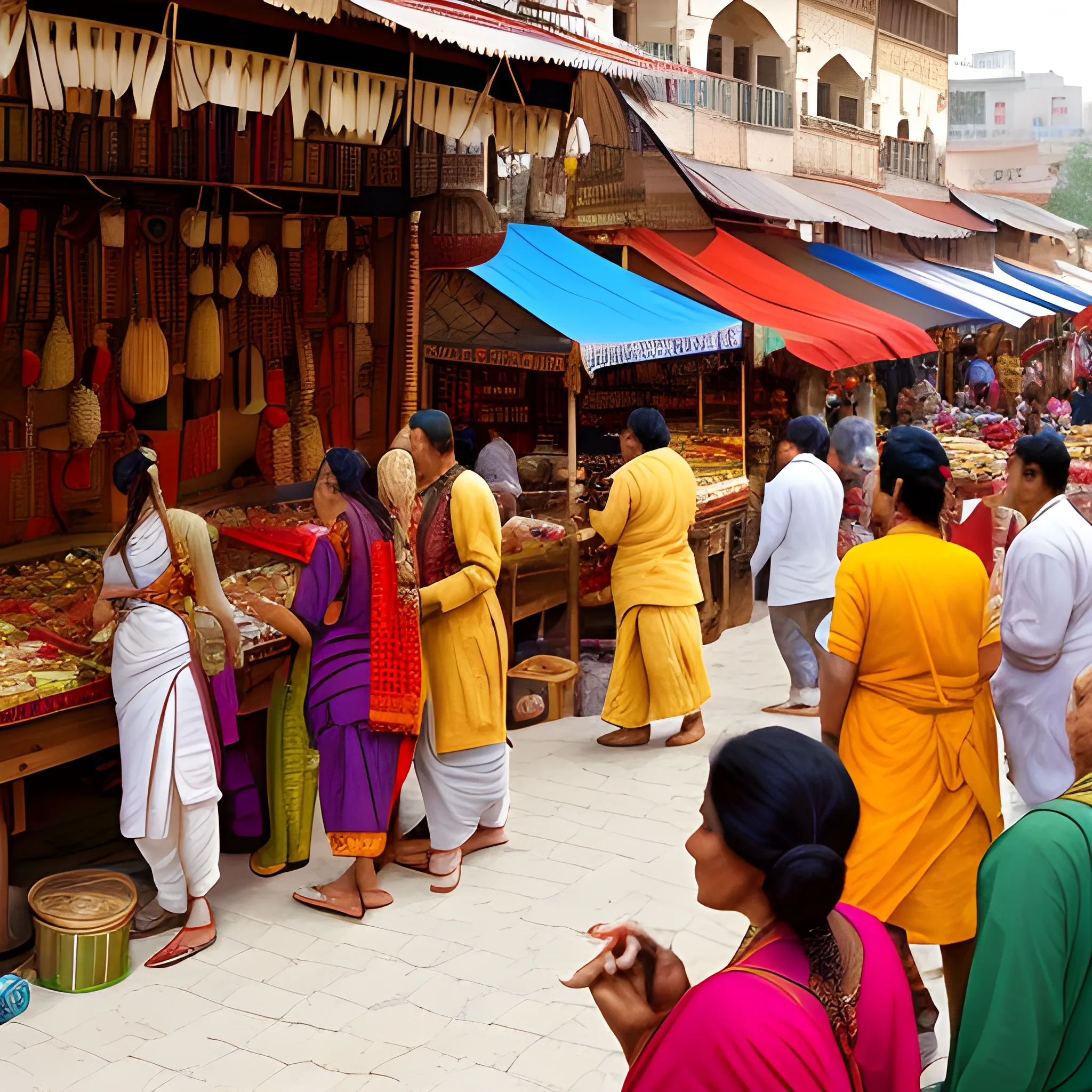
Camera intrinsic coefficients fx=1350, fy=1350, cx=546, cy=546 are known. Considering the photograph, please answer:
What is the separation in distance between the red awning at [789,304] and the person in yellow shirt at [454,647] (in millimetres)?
5490

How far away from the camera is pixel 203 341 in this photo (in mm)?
7016

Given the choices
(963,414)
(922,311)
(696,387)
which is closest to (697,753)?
(696,387)

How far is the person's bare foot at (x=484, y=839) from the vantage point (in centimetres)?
576

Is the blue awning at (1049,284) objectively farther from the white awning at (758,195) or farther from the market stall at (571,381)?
the market stall at (571,381)

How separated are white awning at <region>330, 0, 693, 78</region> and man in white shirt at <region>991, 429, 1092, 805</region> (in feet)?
9.02

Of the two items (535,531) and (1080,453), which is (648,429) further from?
(1080,453)

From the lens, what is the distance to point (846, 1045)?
1.83 metres

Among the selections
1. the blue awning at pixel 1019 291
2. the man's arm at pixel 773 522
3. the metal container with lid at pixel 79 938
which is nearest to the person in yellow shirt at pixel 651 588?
the man's arm at pixel 773 522

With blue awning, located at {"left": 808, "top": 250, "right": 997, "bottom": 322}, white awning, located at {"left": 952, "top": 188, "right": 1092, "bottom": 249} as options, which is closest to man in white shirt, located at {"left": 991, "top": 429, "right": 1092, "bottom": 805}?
blue awning, located at {"left": 808, "top": 250, "right": 997, "bottom": 322}

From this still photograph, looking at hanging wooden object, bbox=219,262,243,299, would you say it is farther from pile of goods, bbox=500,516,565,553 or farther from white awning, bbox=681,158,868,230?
white awning, bbox=681,158,868,230

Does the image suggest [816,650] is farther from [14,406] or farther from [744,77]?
[744,77]

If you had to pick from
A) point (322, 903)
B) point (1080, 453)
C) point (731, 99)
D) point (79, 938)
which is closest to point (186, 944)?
point (79, 938)

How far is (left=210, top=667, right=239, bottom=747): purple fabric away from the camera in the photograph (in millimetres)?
5246

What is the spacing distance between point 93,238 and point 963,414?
12.4 meters
